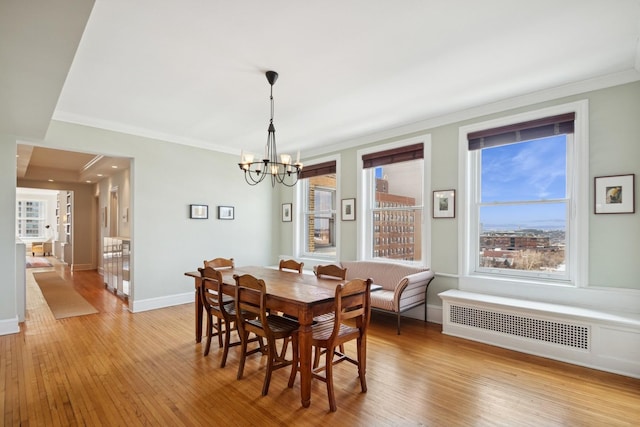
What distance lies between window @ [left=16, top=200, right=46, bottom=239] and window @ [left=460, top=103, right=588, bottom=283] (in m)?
17.2

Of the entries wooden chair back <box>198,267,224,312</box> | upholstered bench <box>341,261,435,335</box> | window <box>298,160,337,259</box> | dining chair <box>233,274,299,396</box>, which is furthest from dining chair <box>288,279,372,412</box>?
window <box>298,160,337,259</box>

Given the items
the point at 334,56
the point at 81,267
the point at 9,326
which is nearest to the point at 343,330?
the point at 334,56

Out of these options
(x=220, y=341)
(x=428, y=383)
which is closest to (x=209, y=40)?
(x=220, y=341)

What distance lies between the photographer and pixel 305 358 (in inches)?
93.4

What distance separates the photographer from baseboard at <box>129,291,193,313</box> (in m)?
4.88

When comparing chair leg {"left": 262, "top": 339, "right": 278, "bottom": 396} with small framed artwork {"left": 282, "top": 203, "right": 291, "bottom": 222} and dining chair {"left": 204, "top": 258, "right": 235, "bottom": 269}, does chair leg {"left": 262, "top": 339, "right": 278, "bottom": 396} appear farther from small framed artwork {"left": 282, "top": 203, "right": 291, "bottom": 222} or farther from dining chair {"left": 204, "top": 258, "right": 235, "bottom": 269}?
small framed artwork {"left": 282, "top": 203, "right": 291, "bottom": 222}

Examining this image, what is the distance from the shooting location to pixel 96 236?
9.44 meters

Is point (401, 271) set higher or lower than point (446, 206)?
lower

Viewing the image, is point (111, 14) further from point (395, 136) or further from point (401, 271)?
point (401, 271)

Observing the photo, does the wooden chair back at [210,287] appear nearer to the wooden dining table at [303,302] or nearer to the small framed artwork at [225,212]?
the wooden dining table at [303,302]

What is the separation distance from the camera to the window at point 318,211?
609cm

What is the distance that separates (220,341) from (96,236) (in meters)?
A: 8.05

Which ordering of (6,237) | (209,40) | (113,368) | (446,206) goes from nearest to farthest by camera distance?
(209,40) < (113,368) < (6,237) < (446,206)

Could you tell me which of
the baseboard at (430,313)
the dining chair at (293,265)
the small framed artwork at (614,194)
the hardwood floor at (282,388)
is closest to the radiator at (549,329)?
the hardwood floor at (282,388)
